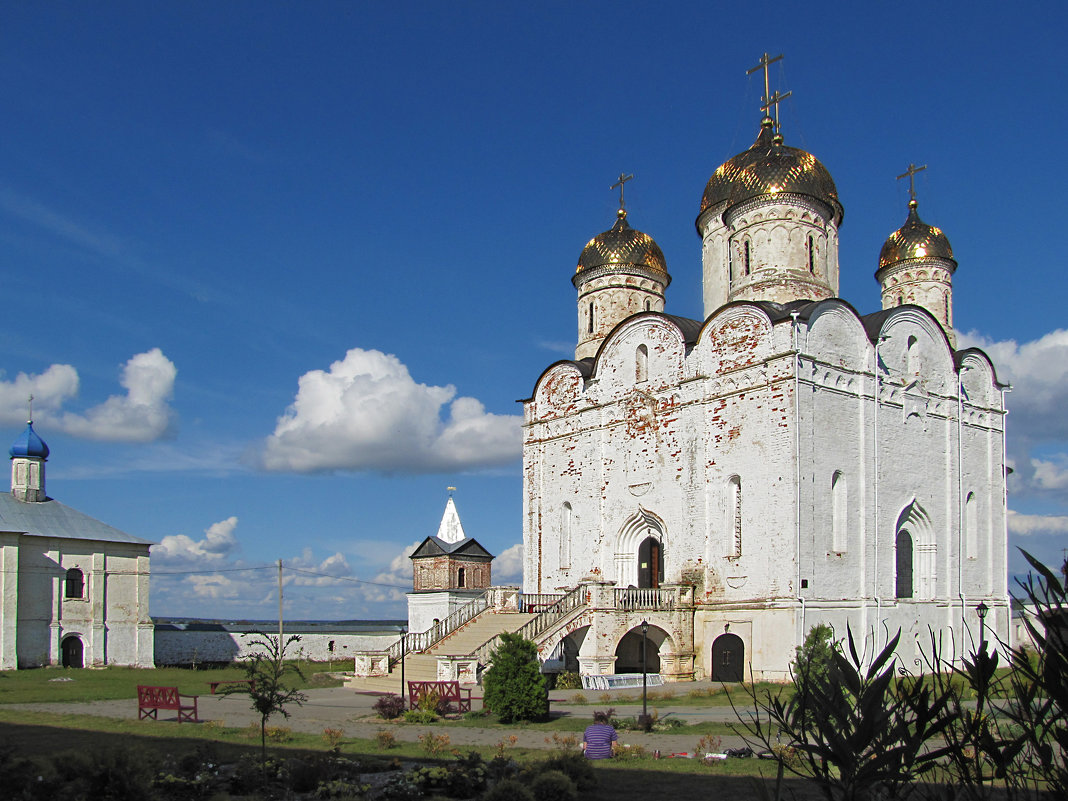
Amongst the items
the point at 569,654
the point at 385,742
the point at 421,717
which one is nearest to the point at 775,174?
the point at 569,654

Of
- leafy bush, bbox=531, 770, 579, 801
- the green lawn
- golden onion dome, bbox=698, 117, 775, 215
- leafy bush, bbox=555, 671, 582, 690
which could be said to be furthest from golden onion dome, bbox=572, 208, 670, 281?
leafy bush, bbox=531, 770, 579, 801

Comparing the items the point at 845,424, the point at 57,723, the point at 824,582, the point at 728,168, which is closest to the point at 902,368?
the point at 845,424

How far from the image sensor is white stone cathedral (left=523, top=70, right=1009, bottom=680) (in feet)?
76.5

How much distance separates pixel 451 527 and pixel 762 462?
25.2 metres

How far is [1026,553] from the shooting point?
14.7 ft

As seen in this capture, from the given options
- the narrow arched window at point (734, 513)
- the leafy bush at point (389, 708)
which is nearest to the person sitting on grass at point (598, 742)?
the leafy bush at point (389, 708)

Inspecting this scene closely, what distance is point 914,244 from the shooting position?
110ft

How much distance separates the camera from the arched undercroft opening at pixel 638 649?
80.8 ft

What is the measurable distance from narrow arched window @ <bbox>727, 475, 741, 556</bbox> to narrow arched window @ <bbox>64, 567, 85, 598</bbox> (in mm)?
24897

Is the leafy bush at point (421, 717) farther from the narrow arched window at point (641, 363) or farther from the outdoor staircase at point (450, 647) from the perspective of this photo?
the narrow arched window at point (641, 363)

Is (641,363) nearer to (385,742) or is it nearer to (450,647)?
(450,647)

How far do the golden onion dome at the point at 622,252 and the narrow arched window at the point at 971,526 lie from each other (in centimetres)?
1182

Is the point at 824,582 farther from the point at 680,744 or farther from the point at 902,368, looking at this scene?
the point at 680,744

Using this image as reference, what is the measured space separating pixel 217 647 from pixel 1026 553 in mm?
39615
